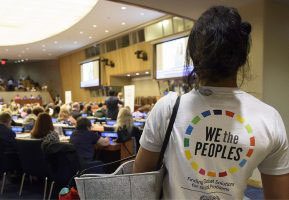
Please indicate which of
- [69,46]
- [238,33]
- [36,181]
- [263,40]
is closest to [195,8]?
[263,40]

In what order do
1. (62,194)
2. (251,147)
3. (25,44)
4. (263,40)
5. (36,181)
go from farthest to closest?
1. (25,44)
2. (36,181)
3. (263,40)
4. (62,194)
5. (251,147)

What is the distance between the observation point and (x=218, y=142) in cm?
90

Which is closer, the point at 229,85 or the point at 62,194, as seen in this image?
the point at 229,85

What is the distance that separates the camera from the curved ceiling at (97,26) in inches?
383

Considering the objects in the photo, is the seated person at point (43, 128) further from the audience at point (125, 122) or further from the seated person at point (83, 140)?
the audience at point (125, 122)

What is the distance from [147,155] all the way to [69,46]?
16.9 meters

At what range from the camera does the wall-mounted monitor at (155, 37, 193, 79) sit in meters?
8.82

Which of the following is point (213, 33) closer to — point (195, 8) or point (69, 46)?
point (195, 8)

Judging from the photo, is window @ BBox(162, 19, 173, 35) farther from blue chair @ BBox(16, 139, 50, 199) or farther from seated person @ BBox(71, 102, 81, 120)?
blue chair @ BBox(16, 139, 50, 199)

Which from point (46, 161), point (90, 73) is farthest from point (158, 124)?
point (90, 73)

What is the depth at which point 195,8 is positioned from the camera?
4.98m

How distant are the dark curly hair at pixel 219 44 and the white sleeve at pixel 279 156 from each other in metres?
0.21

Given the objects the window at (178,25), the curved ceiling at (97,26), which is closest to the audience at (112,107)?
the curved ceiling at (97,26)

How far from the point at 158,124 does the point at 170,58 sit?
8.42m
